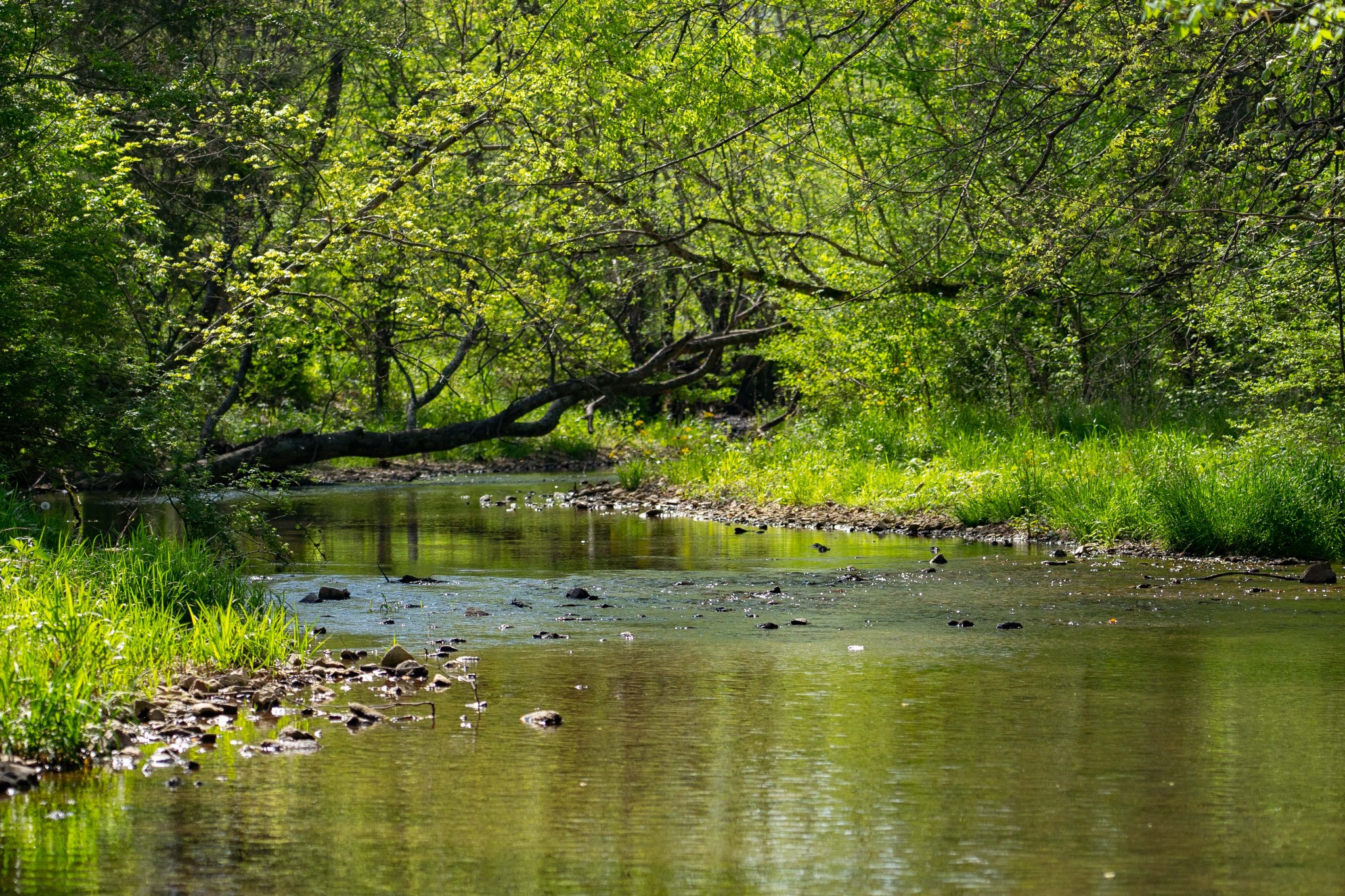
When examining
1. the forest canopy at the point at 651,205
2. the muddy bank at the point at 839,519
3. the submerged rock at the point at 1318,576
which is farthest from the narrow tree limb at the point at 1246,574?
the forest canopy at the point at 651,205

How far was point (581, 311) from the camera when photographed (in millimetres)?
23656

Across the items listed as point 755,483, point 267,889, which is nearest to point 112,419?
point 267,889

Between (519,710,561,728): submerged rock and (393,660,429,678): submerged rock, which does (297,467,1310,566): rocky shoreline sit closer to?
(393,660,429,678): submerged rock

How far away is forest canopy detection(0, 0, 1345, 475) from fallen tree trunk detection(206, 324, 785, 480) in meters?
0.08

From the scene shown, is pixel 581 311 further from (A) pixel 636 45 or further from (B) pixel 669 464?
(A) pixel 636 45

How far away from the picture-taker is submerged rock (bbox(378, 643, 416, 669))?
343 inches

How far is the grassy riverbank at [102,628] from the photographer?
21.0 ft

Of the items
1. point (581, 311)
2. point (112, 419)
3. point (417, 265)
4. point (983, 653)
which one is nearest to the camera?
point (983, 653)

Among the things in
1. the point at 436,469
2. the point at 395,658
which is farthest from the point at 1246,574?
the point at 436,469

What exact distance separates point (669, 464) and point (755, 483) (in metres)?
3.29

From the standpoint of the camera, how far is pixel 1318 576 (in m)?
12.3

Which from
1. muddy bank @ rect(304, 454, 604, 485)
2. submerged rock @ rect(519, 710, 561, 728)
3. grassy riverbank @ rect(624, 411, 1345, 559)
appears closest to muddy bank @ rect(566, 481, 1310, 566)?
grassy riverbank @ rect(624, 411, 1345, 559)

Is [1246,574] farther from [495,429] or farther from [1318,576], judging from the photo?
[495,429]

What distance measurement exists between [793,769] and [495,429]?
48.4 ft
